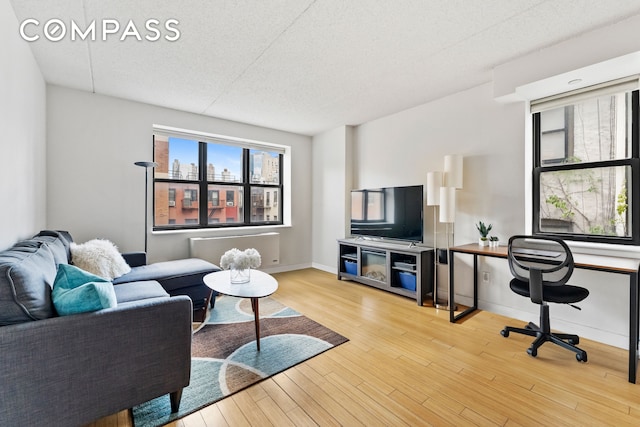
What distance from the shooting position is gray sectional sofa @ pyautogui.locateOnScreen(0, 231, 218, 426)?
119 cm

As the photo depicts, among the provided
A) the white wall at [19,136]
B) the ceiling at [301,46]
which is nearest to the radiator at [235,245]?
the white wall at [19,136]

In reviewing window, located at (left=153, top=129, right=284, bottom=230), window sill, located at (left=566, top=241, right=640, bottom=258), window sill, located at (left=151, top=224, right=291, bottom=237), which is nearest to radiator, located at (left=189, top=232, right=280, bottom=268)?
window sill, located at (left=151, top=224, right=291, bottom=237)

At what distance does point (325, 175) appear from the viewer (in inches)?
201

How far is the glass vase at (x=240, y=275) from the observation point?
2.53 metres

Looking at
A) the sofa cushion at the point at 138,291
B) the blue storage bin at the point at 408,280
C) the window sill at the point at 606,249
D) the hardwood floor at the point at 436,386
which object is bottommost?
the hardwood floor at the point at 436,386

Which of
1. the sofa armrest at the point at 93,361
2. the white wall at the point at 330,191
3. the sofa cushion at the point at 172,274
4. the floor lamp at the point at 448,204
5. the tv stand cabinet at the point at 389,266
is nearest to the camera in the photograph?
the sofa armrest at the point at 93,361

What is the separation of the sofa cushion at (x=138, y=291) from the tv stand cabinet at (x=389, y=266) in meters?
2.56

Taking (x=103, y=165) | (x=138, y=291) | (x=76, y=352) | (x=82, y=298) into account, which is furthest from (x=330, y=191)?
(x=76, y=352)

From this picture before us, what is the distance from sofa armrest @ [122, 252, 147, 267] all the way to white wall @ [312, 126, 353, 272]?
2807 millimetres

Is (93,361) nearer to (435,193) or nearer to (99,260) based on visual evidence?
(99,260)

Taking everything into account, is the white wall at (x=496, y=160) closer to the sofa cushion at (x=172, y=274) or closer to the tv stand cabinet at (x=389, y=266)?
the tv stand cabinet at (x=389, y=266)

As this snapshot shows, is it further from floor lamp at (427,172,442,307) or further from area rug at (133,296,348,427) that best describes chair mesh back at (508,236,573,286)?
area rug at (133,296,348,427)

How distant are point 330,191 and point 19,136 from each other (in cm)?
377

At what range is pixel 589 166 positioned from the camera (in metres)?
2.60
